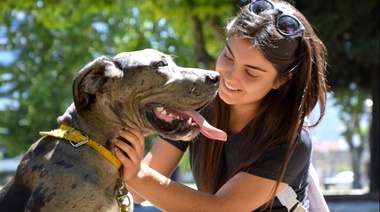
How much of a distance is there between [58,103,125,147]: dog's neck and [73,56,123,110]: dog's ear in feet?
0.25

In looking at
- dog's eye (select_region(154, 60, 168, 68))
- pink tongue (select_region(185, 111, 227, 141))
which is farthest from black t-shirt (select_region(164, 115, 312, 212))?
dog's eye (select_region(154, 60, 168, 68))

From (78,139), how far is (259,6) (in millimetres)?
1432

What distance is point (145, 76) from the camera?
343 cm

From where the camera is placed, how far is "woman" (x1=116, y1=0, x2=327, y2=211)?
3.88 meters

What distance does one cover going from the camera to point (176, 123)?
3428 millimetres

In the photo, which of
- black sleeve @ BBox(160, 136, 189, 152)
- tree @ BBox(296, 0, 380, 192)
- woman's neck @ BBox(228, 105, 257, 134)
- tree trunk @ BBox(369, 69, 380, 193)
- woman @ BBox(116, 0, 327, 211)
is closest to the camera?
woman @ BBox(116, 0, 327, 211)

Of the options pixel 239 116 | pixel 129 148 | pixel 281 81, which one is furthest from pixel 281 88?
pixel 129 148

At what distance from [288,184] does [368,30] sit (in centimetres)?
904

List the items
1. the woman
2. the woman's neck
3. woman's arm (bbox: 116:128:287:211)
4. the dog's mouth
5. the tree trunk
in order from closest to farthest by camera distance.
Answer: the dog's mouth, woman's arm (bbox: 116:128:287:211), the woman, the woman's neck, the tree trunk

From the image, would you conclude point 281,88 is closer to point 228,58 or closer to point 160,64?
point 228,58

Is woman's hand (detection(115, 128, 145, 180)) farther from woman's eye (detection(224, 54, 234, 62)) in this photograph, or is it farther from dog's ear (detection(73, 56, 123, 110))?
woman's eye (detection(224, 54, 234, 62))

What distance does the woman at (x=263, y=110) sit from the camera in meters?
3.88

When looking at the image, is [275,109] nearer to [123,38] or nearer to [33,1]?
[33,1]

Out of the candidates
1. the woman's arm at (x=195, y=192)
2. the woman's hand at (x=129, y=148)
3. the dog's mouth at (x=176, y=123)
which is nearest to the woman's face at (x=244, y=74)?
the woman's arm at (x=195, y=192)
